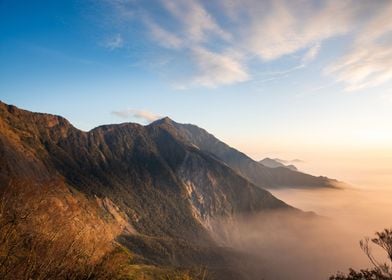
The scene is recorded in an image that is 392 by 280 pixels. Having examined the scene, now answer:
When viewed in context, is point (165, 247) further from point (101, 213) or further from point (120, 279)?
point (120, 279)

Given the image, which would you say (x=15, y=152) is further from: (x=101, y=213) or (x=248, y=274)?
(x=248, y=274)

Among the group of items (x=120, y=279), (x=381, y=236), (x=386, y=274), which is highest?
(x=381, y=236)

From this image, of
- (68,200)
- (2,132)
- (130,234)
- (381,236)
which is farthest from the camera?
(130,234)

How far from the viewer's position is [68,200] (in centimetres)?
15400

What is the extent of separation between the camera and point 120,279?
3238 centimetres

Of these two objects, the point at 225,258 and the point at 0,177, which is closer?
the point at 0,177

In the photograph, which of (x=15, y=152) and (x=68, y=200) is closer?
(x=68, y=200)

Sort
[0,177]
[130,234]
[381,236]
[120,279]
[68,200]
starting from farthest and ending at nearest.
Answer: [130,234] < [68,200] < [0,177] < [120,279] < [381,236]

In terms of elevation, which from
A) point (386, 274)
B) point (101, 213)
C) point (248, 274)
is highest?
point (386, 274)

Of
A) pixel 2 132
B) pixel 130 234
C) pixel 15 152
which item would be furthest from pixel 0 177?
pixel 130 234

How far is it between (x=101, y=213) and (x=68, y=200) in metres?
40.8

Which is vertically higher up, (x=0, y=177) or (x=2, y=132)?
(x=2, y=132)

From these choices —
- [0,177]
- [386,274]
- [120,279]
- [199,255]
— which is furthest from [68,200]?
[386,274]

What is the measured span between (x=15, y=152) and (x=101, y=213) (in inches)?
2082
